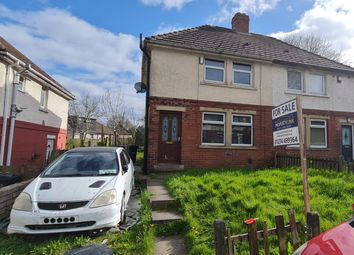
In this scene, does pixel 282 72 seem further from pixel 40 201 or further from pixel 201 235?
pixel 40 201

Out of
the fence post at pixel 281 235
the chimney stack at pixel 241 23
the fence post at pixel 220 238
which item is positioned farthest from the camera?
the chimney stack at pixel 241 23

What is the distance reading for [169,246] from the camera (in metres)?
4.54

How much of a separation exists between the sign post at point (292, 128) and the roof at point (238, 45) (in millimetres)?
8134

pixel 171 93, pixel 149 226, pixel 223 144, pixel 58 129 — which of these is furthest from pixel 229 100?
pixel 58 129

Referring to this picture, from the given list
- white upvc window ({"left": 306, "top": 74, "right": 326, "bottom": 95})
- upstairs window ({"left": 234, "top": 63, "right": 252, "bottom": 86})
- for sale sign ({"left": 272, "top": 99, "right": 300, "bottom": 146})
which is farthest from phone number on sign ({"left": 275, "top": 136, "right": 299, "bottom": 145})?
white upvc window ({"left": 306, "top": 74, "right": 326, "bottom": 95})

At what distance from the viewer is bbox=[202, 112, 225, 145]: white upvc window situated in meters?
12.2

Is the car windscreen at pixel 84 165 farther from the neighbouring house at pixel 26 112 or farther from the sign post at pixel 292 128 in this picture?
the sign post at pixel 292 128

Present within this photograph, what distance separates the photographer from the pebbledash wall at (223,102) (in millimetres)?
11594

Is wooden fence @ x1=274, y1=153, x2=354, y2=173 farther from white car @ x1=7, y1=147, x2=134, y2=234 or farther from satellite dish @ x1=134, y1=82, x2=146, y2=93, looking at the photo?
white car @ x1=7, y1=147, x2=134, y2=234

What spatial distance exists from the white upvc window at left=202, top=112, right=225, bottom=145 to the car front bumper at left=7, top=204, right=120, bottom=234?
802 centimetres

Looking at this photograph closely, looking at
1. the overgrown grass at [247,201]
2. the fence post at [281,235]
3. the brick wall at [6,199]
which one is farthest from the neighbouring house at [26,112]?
the fence post at [281,235]

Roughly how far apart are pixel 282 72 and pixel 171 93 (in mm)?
6262

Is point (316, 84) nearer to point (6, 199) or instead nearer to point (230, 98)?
point (230, 98)

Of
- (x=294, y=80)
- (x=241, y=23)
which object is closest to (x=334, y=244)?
(x=294, y=80)
